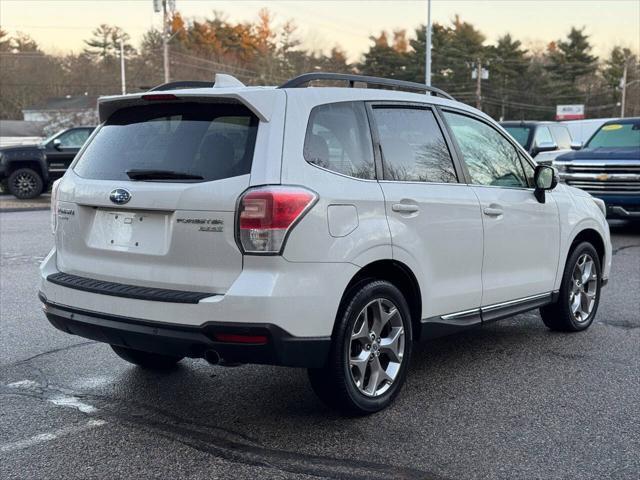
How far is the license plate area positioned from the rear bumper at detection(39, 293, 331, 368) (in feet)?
1.25

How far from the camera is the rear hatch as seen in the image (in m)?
3.72

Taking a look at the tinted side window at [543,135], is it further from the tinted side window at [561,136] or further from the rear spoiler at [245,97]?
the rear spoiler at [245,97]

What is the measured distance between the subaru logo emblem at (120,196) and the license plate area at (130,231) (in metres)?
0.06

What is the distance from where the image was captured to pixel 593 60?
3300 inches

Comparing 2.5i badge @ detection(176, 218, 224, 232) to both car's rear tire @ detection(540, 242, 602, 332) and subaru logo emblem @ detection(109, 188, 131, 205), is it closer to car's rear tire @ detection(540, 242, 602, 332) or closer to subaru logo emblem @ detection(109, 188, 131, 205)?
subaru logo emblem @ detection(109, 188, 131, 205)

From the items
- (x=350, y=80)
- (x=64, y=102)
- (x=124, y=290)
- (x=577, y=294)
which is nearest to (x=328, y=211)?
(x=350, y=80)

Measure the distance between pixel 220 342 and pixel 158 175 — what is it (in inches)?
37.5

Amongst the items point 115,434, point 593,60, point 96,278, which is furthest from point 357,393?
point 593,60

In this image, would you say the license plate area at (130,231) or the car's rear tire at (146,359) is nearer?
the license plate area at (130,231)

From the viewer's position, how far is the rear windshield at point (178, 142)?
3.84 metres

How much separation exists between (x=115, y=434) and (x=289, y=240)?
1.42 meters

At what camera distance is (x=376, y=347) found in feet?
14.0

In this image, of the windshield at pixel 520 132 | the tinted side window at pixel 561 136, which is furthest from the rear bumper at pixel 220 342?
the tinted side window at pixel 561 136

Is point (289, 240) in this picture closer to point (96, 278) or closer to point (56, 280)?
point (96, 278)
